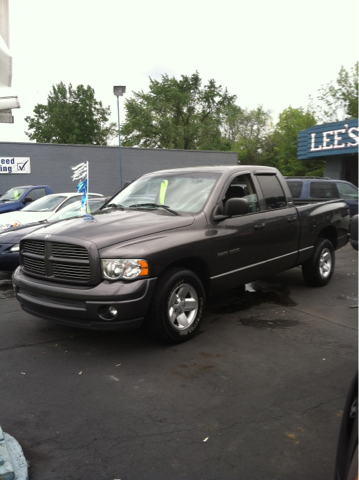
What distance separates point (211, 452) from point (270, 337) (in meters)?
2.26

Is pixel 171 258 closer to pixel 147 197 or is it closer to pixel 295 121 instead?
pixel 147 197

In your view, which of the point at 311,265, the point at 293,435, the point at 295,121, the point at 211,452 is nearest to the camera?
the point at 211,452

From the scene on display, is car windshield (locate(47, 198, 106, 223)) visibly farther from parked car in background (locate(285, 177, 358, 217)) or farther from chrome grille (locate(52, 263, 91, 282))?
parked car in background (locate(285, 177, 358, 217))

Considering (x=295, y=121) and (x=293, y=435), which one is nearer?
(x=293, y=435)

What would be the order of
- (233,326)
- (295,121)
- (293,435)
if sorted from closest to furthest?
(293,435), (233,326), (295,121)

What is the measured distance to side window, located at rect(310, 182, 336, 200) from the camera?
11.9m

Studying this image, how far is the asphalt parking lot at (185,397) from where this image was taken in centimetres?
273

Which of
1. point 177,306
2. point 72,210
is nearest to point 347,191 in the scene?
point 72,210

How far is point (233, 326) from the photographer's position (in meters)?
5.29

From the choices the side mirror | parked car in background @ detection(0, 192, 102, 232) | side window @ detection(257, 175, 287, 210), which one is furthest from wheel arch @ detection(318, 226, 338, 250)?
parked car in background @ detection(0, 192, 102, 232)

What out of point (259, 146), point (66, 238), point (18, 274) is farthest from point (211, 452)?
point (259, 146)

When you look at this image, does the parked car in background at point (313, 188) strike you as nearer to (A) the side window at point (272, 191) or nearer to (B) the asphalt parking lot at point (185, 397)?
(A) the side window at point (272, 191)

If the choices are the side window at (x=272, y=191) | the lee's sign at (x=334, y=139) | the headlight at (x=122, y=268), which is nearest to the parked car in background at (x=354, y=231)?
the headlight at (x=122, y=268)

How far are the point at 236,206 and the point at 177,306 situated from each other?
1.34 meters
